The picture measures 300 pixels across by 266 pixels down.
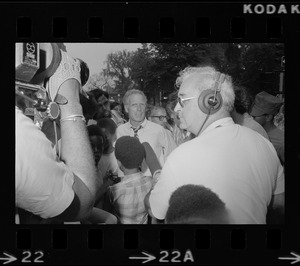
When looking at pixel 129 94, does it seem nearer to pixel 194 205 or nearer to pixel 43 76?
pixel 43 76

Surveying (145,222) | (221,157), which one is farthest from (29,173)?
(221,157)

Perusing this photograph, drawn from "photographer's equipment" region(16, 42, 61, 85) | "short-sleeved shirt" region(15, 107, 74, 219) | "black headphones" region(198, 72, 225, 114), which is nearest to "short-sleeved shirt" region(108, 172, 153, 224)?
"short-sleeved shirt" region(15, 107, 74, 219)

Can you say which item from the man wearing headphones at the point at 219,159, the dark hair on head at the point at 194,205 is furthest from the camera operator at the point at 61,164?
the dark hair on head at the point at 194,205

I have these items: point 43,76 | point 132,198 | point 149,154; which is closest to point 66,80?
point 43,76

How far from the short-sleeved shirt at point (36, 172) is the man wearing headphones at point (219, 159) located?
0.69 meters

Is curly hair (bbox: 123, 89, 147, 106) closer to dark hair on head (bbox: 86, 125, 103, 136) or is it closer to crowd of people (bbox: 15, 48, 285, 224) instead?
crowd of people (bbox: 15, 48, 285, 224)

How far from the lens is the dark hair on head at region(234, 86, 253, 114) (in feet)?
18.6

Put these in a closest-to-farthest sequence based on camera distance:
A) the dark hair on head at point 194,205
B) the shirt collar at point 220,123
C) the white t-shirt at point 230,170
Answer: the dark hair on head at point 194,205, the white t-shirt at point 230,170, the shirt collar at point 220,123

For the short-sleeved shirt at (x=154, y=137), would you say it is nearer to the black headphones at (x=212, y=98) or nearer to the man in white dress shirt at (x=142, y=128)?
the man in white dress shirt at (x=142, y=128)

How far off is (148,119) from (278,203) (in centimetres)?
114

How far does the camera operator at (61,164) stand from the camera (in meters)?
5.58

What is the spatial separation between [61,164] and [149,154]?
65 centimetres

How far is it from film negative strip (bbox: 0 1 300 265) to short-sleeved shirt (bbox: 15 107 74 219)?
6cm
